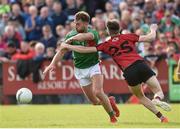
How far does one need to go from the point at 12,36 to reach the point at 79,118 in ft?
32.5

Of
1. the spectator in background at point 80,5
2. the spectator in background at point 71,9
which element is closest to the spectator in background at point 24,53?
the spectator in background at point 71,9

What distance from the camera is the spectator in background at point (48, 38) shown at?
25.7 meters

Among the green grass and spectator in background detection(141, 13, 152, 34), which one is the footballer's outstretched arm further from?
spectator in background detection(141, 13, 152, 34)

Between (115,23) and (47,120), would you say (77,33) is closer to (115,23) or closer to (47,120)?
(115,23)

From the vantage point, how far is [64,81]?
24.8 m

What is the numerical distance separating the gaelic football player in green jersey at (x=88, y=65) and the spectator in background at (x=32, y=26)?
35.6 feet

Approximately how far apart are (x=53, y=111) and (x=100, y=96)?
180 inches

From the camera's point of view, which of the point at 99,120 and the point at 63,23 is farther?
the point at 63,23

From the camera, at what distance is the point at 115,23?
592 inches

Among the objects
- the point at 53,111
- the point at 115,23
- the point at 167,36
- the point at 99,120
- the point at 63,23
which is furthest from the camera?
the point at 63,23

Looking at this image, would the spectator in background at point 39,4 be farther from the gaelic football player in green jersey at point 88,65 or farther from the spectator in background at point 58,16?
the gaelic football player in green jersey at point 88,65

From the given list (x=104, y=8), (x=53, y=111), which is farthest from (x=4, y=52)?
(x=53, y=111)

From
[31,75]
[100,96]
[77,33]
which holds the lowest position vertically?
[31,75]

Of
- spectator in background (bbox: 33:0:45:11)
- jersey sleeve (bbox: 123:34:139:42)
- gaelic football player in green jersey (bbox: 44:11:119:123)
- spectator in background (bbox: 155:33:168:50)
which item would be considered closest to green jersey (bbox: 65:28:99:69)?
gaelic football player in green jersey (bbox: 44:11:119:123)
